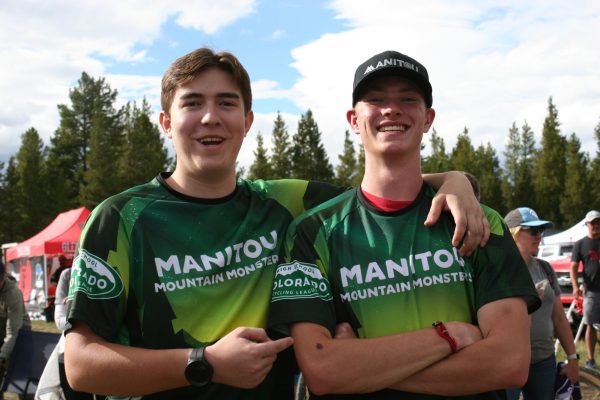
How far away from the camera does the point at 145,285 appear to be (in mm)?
2350

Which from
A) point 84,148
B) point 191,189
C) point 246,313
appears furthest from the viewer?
point 84,148

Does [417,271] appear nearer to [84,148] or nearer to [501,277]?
[501,277]

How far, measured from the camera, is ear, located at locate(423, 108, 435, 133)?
8.56ft

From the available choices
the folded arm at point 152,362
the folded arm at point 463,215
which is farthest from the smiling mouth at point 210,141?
the folded arm at point 463,215

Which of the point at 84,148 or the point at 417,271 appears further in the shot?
the point at 84,148

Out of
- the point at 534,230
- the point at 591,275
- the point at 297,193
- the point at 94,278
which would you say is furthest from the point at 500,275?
the point at 591,275

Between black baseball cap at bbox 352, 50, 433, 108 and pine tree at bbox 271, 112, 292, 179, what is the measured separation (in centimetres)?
4440

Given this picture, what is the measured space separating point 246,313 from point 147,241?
0.49 meters

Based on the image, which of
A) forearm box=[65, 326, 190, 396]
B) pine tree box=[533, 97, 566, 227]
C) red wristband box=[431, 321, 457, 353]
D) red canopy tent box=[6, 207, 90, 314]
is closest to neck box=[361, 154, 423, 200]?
red wristband box=[431, 321, 457, 353]

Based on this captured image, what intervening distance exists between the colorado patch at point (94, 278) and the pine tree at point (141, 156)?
141 feet

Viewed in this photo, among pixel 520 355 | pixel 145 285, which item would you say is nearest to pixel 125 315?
pixel 145 285

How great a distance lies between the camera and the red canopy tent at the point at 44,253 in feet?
60.6

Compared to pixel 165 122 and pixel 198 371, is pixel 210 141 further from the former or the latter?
pixel 198 371

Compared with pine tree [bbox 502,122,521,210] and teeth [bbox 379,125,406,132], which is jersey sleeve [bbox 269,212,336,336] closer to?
teeth [bbox 379,125,406,132]
